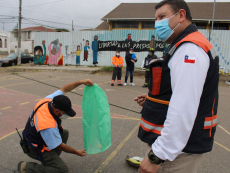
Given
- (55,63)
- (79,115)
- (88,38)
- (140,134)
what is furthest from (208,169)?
(55,63)

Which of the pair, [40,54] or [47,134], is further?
[40,54]

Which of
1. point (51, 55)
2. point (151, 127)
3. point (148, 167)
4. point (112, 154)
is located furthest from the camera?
point (51, 55)

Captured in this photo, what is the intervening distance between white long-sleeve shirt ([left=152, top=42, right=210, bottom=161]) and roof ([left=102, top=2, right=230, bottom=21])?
77.5 ft

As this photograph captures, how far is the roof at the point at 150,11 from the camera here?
23359 millimetres

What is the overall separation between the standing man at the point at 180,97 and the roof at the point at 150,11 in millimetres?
23275

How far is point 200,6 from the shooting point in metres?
26.5

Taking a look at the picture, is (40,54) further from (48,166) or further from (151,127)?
(151,127)

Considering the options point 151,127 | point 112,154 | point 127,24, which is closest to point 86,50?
point 127,24

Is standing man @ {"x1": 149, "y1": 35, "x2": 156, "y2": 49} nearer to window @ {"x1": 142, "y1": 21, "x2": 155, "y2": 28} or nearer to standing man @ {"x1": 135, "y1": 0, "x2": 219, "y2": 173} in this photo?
window @ {"x1": 142, "y1": 21, "x2": 155, "y2": 28}

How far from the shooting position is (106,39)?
17.6 meters

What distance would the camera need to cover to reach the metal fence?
14992 millimetres

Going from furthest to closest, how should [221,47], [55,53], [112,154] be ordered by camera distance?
[55,53] → [221,47] → [112,154]

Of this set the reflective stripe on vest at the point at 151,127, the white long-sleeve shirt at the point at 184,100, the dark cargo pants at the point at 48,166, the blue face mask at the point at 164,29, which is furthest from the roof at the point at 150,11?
the white long-sleeve shirt at the point at 184,100

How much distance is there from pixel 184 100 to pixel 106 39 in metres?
17.0
